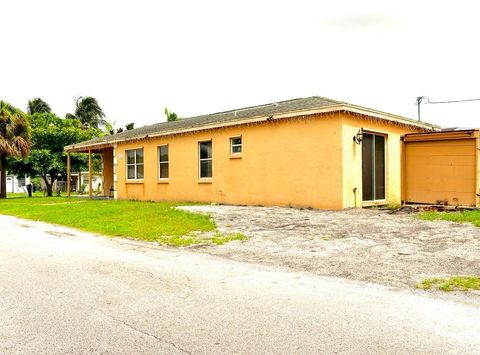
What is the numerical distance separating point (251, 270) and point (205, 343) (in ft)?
9.10

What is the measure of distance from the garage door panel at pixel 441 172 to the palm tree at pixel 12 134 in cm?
2649

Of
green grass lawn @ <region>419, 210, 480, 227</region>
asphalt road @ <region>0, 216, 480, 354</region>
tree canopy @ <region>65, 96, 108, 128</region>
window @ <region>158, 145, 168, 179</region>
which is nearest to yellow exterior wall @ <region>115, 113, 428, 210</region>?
window @ <region>158, 145, 168, 179</region>

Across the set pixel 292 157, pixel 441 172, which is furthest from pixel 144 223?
pixel 441 172

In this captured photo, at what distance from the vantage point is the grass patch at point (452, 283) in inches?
199

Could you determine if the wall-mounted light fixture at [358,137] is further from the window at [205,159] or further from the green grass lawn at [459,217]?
the window at [205,159]

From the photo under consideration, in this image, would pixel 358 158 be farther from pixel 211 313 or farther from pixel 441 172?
pixel 211 313

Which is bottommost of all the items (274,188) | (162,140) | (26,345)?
(26,345)

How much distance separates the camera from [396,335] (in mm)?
3635

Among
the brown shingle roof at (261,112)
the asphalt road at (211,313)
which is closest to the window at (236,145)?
the brown shingle roof at (261,112)

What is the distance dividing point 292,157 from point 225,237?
6.64m

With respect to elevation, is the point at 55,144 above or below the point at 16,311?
above

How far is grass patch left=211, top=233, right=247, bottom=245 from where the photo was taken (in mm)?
8816

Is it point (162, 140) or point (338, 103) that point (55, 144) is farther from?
point (338, 103)

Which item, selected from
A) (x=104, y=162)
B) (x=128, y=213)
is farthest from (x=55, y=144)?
(x=128, y=213)
